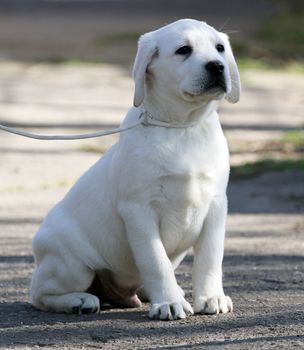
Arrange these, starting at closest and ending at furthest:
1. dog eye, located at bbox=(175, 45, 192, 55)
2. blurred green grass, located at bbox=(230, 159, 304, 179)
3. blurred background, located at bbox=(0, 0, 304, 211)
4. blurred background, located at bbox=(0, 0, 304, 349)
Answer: dog eye, located at bbox=(175, 45, 192, 55)
blurred background, located at bbox=(0, 0, 304, 349)
blurred green grass, located at bbox=(230, 159, 304, 179)
blurred background, located at bbox=(0, 0, 304, 211)

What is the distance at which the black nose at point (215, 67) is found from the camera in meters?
5.72

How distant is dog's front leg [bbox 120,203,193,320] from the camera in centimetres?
572

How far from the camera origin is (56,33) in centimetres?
3281

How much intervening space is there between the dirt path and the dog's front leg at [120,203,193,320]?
9 cm

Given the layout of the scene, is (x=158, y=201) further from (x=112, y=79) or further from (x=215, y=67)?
(x=112, y=79)

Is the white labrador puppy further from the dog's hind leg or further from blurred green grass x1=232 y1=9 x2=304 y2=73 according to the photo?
blurred green grass x1=232 y1=9 x2=304 y2=73

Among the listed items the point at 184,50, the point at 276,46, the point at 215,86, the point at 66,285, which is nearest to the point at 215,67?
the point at 215,86

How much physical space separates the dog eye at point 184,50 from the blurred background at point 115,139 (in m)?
0.58

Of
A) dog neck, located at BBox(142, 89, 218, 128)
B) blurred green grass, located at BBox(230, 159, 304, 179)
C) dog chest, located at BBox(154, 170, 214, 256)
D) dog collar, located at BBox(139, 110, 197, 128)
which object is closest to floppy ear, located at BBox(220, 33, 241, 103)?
dog neck, located at BBox(142, 89, 218, 128)

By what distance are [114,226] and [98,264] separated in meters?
0.23

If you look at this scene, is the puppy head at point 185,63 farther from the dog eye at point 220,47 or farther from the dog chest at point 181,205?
the dog chest at point 181,205

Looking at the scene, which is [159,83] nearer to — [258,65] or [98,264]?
[98,264]

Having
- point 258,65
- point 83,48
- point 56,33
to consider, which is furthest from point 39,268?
point 56,33

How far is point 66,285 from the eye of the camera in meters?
6.04
